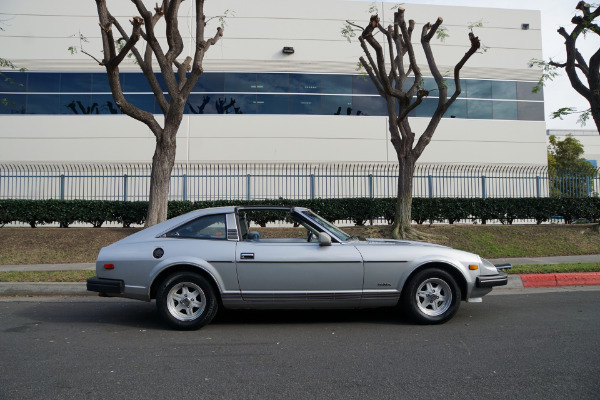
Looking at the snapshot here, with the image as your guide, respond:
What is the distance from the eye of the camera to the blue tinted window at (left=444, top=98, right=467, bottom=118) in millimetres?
21344

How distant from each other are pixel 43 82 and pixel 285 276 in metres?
19.5

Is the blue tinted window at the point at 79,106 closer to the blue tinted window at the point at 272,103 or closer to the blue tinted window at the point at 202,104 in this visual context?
the blue tinted window at the point at 202,104

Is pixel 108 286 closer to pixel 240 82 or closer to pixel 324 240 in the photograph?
pixel 324 240

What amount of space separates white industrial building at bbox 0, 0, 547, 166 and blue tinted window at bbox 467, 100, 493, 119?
5 centimetres

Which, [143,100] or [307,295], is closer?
[307,295]

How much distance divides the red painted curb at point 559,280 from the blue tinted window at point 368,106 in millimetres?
13162

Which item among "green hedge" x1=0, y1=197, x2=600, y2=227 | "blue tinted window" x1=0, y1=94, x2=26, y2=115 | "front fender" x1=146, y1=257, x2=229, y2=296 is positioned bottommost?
"front fender" x1=146, y1=257, x2=229, y2=296

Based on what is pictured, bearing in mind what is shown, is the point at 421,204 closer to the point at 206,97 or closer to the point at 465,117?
the point at 465,117

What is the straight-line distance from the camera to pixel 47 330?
5941 mm

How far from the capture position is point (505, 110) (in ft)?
71.6

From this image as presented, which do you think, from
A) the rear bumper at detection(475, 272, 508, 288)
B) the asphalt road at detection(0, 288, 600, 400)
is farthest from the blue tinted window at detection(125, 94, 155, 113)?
the rear bumper at detection(475, 272, 508, 288)

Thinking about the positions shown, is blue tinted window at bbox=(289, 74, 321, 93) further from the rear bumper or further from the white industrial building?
the rear bumper

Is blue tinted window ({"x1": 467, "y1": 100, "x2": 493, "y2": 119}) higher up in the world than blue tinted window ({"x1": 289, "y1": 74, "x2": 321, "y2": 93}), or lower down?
lower down

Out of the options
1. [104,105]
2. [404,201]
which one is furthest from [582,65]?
[104,105]
